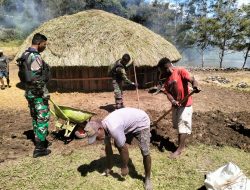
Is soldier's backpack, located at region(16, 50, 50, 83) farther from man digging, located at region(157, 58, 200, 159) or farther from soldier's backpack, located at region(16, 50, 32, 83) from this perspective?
man digging, located at region(157, 58, 200, 159)

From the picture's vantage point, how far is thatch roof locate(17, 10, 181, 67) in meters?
12.6

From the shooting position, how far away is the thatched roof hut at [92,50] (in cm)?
1259

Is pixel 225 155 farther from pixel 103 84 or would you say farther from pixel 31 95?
pixel 103 84

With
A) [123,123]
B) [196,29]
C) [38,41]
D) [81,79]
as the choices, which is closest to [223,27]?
[196,29]

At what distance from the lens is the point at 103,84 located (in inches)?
521

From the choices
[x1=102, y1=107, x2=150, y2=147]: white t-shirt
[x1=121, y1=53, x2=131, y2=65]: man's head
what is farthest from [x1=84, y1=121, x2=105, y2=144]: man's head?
[x1=121, y1=53, x2=131, y2=65]: man's head

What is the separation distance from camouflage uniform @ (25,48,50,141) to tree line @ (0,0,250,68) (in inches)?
984

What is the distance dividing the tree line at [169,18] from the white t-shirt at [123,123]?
2547 cm

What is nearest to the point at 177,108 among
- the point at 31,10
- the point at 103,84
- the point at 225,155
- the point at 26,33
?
the point at 225,155

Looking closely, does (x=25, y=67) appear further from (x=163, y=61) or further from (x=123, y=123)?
(x=163, y=61)

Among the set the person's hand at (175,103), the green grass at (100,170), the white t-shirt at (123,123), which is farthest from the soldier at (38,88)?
the person's hand at (175,103)

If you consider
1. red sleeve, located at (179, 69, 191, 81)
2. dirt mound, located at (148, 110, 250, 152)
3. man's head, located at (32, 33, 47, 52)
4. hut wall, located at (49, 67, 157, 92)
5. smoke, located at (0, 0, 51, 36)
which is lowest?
dirt mound, located at (148, 110, 250, 152)

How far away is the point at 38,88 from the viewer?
19.3 ft

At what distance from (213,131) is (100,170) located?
342cm
